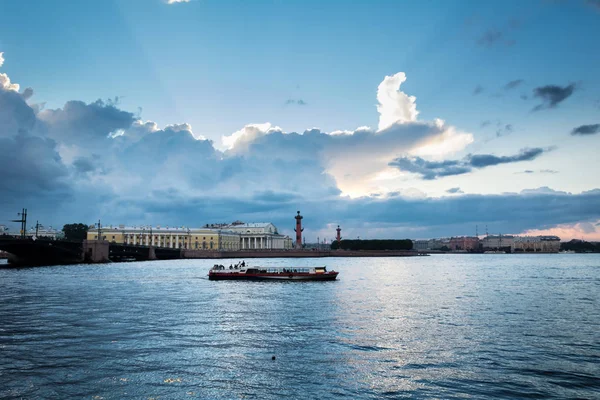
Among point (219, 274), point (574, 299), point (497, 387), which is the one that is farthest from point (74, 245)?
point (497, 387)

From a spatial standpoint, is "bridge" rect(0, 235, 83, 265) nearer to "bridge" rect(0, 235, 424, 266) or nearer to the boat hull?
"bridge" rect(0, 235, 424, 266)

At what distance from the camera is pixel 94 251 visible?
88.0 meters

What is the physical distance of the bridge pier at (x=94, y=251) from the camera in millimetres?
86812

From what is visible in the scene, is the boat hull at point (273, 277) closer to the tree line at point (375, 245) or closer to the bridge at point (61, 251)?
the bridge at point (61, 251)

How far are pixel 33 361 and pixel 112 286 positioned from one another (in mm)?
27734

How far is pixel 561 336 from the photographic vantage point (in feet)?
66.2

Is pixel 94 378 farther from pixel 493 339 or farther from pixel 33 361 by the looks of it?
pixel 493 339

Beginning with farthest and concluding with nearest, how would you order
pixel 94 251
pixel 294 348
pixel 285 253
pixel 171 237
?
pixel 171 237 → pixel 285 253 → pixel 94 251 → pixel 294 348

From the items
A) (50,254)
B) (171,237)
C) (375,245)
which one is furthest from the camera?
(375,245)

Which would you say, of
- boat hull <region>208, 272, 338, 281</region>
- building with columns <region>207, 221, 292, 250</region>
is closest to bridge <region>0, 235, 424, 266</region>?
boat hull <region>208, 272, 338, 281</region>

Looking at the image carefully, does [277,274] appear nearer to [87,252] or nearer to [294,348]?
[294,348]

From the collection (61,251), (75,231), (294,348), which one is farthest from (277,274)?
(75,231)

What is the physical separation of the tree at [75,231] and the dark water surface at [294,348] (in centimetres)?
12395

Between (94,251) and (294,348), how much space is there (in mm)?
79704
